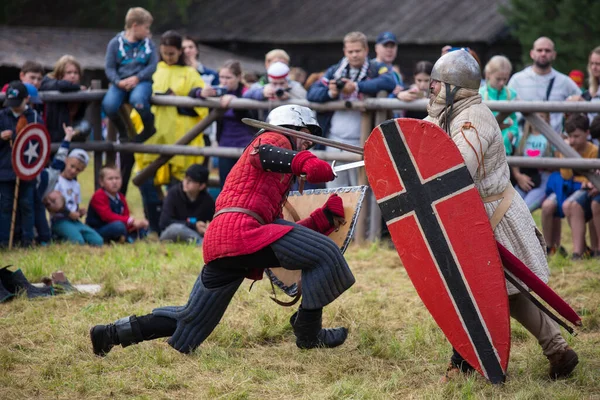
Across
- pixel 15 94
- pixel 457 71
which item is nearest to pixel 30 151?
pixel 15 94

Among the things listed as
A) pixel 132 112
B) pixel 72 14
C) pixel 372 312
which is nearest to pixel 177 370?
pixel 372 312

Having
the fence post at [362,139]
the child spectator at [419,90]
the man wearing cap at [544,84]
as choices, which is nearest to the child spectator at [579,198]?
the man wearing cap at [544,84]

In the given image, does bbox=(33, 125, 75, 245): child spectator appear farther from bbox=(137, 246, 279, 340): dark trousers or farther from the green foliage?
the green foliage

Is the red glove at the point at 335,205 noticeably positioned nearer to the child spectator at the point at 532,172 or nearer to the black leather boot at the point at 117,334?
the black leather boot at the point at 117,334

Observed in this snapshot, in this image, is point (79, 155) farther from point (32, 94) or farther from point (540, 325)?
point (540, 325)

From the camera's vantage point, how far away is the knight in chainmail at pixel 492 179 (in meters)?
4.27

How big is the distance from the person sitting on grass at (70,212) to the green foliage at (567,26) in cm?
1048

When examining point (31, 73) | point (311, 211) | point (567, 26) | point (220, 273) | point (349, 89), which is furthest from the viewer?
point (567, 26)

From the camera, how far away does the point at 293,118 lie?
4.72 m

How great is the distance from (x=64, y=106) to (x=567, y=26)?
10.4 meters

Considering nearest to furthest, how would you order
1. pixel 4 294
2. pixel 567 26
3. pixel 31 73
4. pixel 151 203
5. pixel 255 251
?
pixel 255 251 < pixel 4 294 < pixel 31 73 < pixel 151 203 < pixel 567 26

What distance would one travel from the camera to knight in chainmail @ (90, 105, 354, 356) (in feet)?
14.8

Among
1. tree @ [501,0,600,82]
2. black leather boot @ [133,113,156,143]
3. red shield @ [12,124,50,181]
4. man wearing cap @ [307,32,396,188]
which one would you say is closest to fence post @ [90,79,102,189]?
black leather boot @ [133,113,156,143]

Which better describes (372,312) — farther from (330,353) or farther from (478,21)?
(478,21)
